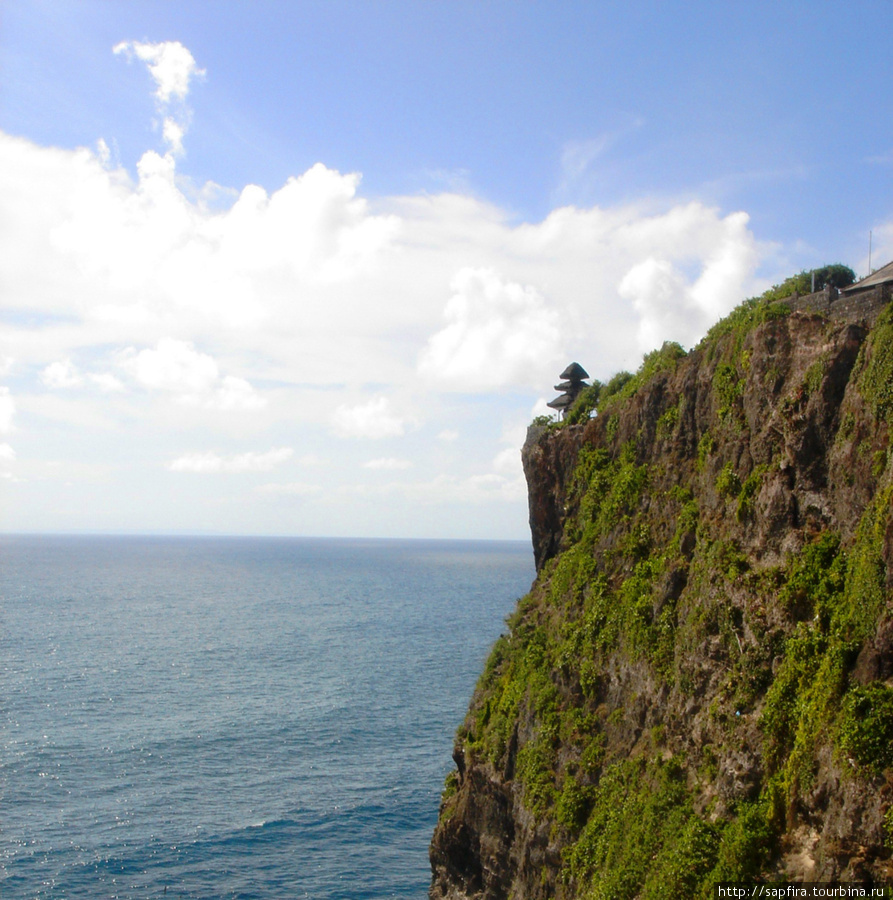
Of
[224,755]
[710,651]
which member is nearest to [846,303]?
[710,651]

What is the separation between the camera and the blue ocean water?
4416cm

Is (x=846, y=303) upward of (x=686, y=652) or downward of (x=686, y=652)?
upward

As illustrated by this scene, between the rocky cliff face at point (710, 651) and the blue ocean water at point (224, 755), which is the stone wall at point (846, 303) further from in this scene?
the blue ocean water at point (224, 755)

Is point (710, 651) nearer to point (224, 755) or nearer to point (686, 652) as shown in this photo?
point (686, 652)

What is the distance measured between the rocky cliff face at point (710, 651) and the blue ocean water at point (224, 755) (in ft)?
38.3

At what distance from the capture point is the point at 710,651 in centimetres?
2553

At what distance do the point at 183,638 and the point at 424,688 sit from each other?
4580 centimetres

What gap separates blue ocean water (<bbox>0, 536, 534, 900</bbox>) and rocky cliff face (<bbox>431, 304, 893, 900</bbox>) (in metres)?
11.7

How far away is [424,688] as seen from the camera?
81688 millimetres

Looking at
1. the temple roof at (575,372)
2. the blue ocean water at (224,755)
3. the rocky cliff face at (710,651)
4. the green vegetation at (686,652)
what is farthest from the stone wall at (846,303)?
the blue ocean water at (224,755)

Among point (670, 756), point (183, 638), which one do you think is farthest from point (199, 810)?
point (183, 638)

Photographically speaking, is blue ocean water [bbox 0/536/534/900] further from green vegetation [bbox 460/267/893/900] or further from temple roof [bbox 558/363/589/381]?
temple roof [bbox 558/363/589/381]

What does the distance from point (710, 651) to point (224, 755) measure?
47783 mm

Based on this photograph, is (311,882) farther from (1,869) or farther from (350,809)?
(1,869)
